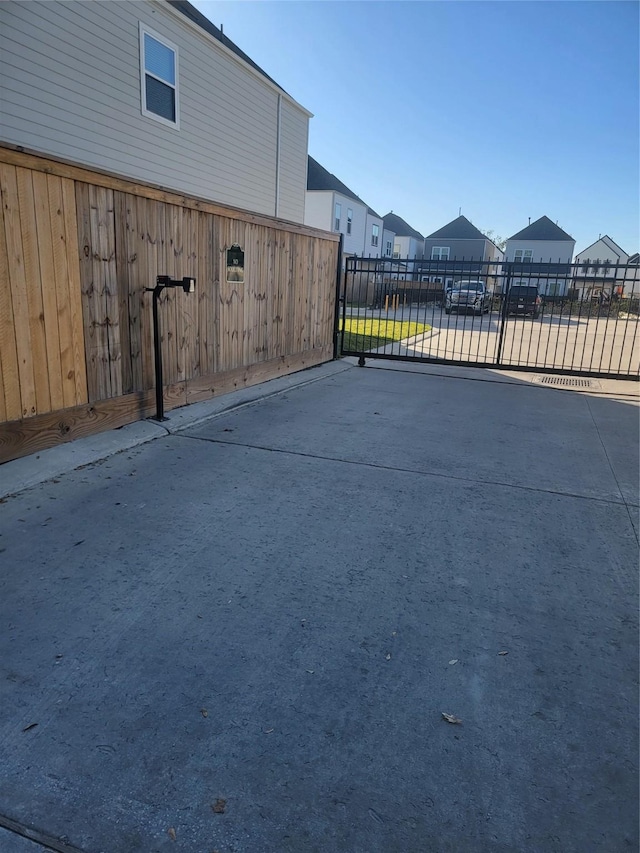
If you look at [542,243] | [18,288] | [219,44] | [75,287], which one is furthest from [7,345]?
[542,243]

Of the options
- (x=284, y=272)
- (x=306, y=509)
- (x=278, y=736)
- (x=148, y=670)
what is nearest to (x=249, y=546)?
(x=306, y=509)

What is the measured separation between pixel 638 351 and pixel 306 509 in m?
13.1

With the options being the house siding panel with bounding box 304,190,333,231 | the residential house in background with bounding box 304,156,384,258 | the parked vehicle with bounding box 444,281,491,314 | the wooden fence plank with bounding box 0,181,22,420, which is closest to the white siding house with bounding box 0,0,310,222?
the wooden fence plank with bounding box 0,181,22,420

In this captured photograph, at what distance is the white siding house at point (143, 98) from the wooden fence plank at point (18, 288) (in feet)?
4.04

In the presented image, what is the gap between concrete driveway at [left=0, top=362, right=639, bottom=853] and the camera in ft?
5.22

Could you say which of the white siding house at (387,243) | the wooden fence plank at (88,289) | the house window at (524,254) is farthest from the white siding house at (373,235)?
the wooden fence plank at (88,289)

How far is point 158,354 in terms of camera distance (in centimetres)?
509

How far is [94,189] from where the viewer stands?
4.39m

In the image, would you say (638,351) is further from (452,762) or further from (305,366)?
(452,762)

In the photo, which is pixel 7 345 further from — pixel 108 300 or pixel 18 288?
pixel 108 300

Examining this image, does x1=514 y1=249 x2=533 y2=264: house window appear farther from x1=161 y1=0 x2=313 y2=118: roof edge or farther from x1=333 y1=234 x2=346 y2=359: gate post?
x1=333 y1=234 x2=346 y2=359: gate post

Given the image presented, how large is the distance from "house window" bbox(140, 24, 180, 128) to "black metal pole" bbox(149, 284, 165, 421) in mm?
5250

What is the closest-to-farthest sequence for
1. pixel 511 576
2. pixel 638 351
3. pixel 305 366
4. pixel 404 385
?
pixel 511 576, pixel 404 385, pixel 305 366, pixel 638 351

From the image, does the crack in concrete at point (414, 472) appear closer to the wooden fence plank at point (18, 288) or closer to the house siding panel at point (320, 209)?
the wooden fence plank at point (18, 288)
